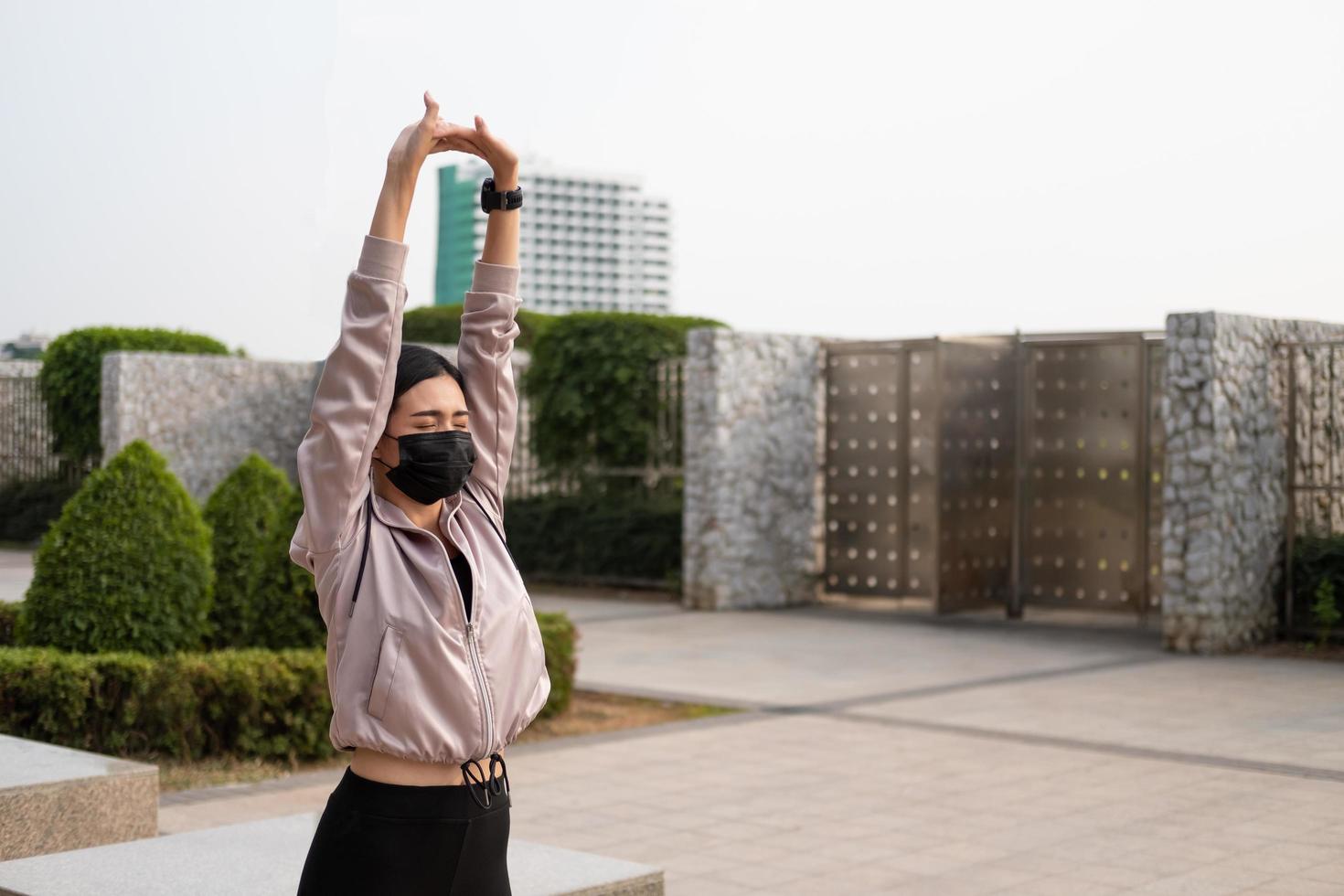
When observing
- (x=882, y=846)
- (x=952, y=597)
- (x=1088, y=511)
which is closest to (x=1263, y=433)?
(x=1088, y=511)

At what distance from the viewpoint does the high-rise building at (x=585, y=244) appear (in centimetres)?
8381

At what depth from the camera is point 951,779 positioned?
772 centimetres

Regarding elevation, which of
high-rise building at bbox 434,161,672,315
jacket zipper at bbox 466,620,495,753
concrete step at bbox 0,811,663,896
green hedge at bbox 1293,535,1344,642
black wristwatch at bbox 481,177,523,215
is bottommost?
concrete step at bbox 0,811,663,896

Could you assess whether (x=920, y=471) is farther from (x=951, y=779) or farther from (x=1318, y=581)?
(x=951, y=779)

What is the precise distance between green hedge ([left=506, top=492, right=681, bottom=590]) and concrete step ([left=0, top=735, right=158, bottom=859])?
36.9 feet

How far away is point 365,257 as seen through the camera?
113 inches

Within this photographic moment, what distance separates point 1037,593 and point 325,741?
28.0ft

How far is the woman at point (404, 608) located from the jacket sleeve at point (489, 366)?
0.21 meters

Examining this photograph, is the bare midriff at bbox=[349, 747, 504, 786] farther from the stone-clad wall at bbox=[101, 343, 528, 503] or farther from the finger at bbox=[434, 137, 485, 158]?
the stone-clad wall at bbox=[101, 343, 528, 503]

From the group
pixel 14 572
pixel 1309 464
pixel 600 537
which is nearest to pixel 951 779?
pixel 1309 464

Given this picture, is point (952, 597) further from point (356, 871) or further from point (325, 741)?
point (356, 871)

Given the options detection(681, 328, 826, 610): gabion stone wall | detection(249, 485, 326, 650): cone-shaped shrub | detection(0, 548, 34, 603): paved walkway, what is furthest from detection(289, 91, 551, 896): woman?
detection(681, 328, 826, 610): gabion stone wall

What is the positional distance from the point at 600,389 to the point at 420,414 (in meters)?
15.3

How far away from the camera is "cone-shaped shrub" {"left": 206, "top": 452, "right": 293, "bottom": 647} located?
28.6ft
